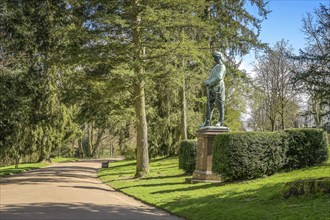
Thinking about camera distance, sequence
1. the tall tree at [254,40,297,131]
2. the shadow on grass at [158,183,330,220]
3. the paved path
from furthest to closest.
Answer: the tall tree at [254,40,297,131]
the paved path
the shadow on grass at [158,183,330,220]

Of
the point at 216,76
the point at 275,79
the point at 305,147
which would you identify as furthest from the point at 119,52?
the point at 275,79

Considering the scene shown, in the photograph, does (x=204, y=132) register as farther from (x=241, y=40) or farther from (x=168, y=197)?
(x=241, y=40)

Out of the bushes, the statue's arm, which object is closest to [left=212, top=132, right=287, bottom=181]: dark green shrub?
the bushes

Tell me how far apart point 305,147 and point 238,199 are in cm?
541

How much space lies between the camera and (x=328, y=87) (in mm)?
10312

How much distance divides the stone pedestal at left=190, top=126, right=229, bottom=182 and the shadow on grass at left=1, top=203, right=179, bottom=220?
454 cm

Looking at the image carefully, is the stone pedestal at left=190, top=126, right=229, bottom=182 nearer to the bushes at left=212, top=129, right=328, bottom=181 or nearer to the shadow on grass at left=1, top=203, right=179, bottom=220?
the bushes at left=212, top=129, right=328, bottom=181

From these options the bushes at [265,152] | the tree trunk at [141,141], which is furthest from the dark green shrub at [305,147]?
the tree trunk at [141,141]

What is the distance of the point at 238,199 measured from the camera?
34.1 feet

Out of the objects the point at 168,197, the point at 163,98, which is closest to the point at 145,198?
the point at 168,197

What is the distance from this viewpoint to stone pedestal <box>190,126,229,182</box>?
14.7 meters

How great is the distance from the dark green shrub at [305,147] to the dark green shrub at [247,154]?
1.23 ft

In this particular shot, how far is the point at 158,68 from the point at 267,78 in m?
20.6

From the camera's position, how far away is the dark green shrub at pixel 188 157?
18644 millimetres
